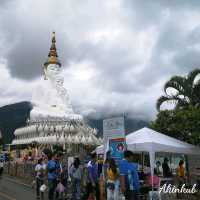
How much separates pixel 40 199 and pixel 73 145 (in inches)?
1271

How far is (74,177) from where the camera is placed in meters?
12.6

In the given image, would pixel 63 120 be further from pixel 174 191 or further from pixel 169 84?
pixel 174 191

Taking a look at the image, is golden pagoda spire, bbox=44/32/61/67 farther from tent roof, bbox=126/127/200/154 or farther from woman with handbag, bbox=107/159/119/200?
woman with handbag, bbox=107/159/119/200

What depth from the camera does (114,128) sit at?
11539 millimetres

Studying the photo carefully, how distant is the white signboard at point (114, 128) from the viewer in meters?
11.3

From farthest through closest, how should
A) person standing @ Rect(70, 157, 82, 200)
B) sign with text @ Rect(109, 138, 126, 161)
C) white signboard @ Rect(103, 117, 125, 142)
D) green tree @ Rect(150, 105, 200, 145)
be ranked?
green tree @ Rect(150, 105, 200, 145) → person standing @ Rect(70, 157, 82, 200) → white signboard @ Rect(103, 117, 125, 142) → sign with text @ Rect(109, 138, 126, 161)

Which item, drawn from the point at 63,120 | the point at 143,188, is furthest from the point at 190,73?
the point at 63,120

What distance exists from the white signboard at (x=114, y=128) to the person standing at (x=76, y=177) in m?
1.49

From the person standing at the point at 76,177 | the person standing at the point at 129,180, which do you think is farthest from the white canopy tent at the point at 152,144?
the person standing at the point at 129,180

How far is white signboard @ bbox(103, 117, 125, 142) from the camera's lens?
1134cm

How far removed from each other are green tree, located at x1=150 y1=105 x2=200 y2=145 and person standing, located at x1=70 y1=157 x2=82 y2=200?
740 centimetres

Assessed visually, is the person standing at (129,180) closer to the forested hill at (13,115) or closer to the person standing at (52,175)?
the person standing at (52,175)

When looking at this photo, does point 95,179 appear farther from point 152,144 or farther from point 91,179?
point 152,144

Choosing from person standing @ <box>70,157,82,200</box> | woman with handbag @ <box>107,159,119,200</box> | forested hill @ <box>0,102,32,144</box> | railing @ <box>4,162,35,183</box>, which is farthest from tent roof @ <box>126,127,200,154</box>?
forested hill @ <box>0,102,32,144</box>
